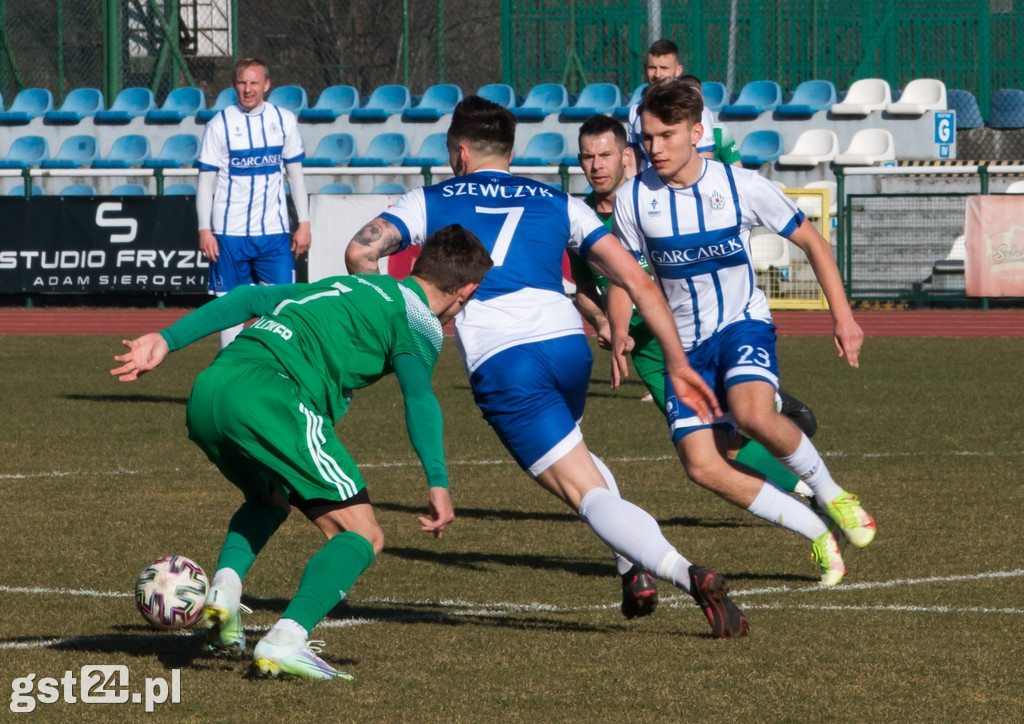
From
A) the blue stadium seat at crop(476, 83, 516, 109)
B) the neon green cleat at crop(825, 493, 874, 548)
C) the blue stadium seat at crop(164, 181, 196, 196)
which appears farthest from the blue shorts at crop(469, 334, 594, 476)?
the blue stadium seat at crop(476, 83, 516, 109)

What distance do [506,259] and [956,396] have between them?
7806 millimetres

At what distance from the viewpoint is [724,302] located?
643 cm

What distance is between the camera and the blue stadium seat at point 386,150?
25.5 m

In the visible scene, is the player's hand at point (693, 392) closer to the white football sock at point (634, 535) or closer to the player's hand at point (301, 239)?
the white football sock at point (634, 535)

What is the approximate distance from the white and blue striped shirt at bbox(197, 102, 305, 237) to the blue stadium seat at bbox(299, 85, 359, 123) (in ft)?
48.7

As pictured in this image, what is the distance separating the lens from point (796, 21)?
28094mm

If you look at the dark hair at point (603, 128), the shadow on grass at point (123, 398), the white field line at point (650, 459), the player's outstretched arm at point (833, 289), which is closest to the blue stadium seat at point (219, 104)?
the shadow on grass at point (123, 398)

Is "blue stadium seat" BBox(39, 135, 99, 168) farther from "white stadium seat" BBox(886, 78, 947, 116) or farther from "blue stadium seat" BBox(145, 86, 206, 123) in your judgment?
"white stadium seat" BBox(886, 78, 947, 116)

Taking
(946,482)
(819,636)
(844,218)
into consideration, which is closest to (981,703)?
(819,636)

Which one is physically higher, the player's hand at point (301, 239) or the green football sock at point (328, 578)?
the player's hand at point (301, 239)

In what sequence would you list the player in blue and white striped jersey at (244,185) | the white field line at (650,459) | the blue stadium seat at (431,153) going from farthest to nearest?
the blue stadium seat at (431,153), the player in blue and white striped jersey at (244,185), the white field line at (650,459)

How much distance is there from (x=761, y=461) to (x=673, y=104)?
176cm

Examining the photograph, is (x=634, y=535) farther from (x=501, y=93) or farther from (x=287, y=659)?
(x=501, y=93)

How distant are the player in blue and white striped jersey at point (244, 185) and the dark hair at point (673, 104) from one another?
6.74 m
